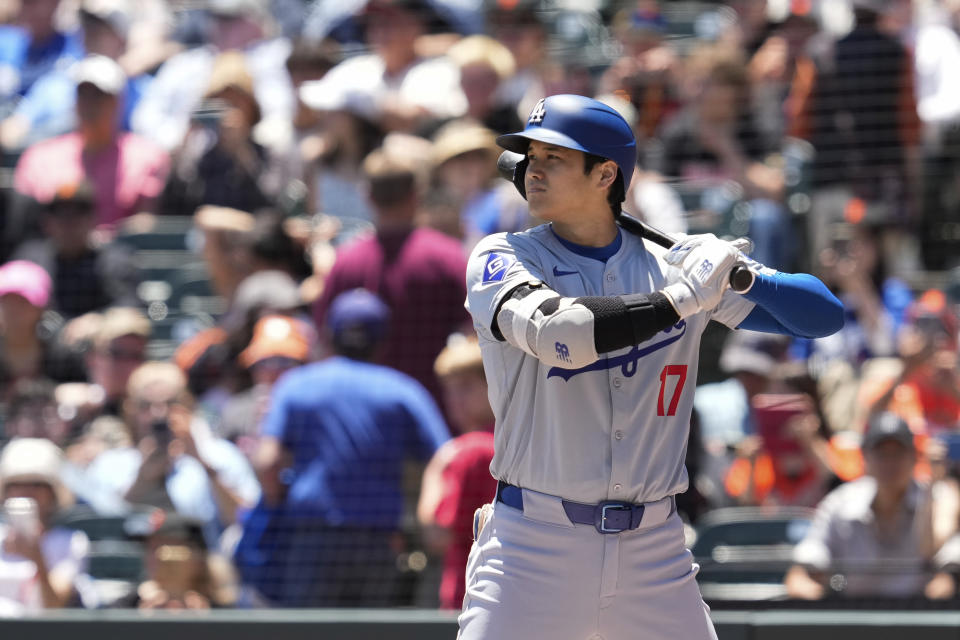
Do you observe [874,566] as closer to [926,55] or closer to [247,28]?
[926,55]

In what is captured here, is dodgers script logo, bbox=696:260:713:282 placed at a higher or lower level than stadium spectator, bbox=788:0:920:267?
lower

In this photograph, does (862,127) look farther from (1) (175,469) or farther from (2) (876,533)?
(1) (175,469)

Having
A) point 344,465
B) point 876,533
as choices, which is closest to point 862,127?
point 876,533

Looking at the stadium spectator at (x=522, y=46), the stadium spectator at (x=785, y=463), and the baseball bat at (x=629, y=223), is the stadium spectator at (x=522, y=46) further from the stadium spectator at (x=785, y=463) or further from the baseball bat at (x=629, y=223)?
the baseball bat at (x=629, y=223)

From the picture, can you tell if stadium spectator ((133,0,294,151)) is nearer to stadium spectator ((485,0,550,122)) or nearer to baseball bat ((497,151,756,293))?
stadium spectator ((485,0,550,122))

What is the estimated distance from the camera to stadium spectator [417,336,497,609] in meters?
4.88

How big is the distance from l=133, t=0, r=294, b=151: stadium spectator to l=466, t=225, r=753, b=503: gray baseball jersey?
4283mm

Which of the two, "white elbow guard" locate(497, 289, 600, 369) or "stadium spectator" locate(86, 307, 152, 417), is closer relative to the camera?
"white elbow guard" locate(497, 289, 600, 369)

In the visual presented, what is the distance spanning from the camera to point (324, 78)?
6.87 metres

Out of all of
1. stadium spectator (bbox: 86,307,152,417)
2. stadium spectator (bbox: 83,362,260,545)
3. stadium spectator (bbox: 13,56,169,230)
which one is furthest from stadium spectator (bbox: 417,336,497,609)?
stadium spectator (bbox: 13,56,169,230)

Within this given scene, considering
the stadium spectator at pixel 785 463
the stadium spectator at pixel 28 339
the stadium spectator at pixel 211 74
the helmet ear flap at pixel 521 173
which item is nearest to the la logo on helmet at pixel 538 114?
the helmet ear flap at pixel 521 173

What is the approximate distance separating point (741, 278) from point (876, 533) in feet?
7.22

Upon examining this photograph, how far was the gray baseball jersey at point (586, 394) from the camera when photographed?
296cm

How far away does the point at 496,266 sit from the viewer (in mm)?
2947
